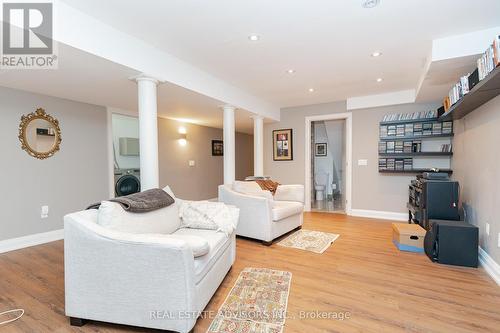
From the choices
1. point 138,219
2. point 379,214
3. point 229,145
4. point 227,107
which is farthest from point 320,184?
point 138,219

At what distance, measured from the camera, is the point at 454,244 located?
99.4 inches

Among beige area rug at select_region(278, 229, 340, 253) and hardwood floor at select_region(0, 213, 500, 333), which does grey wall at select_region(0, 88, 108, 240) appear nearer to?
hardwood floor at select_region(0, 213, 500, 333)

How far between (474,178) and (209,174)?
16.6ft

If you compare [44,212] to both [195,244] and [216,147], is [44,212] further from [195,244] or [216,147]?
[216,147]

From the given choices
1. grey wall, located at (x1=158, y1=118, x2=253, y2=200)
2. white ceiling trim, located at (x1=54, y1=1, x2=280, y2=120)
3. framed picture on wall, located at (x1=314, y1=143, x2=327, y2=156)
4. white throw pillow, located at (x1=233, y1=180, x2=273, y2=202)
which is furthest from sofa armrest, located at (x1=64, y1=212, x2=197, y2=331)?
framed picture on wall, located at (x1=314, y1=143, x2=327, y2=156)

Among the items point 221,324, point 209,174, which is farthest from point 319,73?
point 209,174

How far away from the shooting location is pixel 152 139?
104 inches

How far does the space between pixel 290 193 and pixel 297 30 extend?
7.73ft

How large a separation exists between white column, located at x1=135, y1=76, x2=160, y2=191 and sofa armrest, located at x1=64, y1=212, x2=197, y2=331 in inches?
43.0

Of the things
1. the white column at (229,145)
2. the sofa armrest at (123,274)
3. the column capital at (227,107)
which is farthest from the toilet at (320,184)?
the sofa armrest at (123,274)

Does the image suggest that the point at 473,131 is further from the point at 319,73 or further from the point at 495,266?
→ the point at 319,73

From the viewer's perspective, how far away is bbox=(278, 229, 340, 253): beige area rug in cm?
304

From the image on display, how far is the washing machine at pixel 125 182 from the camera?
15.1 ft

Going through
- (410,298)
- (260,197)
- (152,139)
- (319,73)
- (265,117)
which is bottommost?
(410,298)
